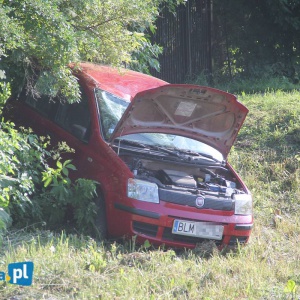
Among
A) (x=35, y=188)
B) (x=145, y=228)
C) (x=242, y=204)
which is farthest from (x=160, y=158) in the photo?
(x=35, y=188)

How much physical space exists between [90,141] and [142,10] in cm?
195

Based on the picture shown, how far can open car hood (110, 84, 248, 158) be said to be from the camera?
7.70 m

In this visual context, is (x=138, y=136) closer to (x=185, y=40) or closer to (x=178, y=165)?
(x=178, y=165)

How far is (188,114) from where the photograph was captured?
8.04 m

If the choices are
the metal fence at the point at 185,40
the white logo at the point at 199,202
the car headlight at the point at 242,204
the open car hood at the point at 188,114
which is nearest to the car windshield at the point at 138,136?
the open car hood at the point at 188,114

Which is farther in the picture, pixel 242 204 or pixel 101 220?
pixel 242 204

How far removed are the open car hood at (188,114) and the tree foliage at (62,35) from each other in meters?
0.92

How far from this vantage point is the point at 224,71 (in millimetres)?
16391

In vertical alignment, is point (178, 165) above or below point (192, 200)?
above

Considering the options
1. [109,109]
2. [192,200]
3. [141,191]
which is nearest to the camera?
[141,191]

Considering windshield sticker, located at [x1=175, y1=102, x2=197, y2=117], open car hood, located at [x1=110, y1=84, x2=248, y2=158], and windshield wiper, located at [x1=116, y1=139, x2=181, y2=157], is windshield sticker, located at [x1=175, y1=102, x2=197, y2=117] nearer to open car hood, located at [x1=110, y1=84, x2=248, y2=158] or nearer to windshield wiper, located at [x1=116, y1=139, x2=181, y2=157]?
open car hood, located at [x1=110, y1=84, x2=248, y2=158]

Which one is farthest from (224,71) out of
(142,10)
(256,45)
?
(142,10)

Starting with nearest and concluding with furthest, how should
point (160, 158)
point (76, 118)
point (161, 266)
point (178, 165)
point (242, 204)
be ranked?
point (161, 266)
point (242, 204)
point (160, 158)
point (178, 165)
point (76, 118)

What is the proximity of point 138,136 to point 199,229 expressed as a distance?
1349 millimetres
